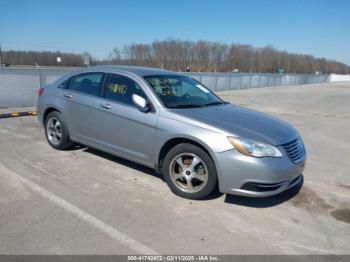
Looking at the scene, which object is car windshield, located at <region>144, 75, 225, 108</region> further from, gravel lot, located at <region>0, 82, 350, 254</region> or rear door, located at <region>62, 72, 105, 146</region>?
gravel lot, located at <region>0, 82, 350, 254</region>

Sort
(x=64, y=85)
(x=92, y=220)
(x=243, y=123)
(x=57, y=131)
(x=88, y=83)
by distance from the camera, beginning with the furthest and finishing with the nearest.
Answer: (x=57, y=131), (x=64, y=85), (x=88, y=83), (x=243, y=123), (x=92, y=220)

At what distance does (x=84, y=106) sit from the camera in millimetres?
5016

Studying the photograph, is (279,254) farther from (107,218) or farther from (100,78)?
(100,78)

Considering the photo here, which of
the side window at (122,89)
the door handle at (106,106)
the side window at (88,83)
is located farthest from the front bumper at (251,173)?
the side window at (88,83)

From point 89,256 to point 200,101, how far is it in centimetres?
275

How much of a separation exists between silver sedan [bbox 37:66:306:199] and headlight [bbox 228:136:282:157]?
11 mm

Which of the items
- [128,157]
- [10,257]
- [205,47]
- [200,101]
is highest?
[205,47]

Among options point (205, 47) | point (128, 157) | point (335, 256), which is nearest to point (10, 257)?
point (128, 157)

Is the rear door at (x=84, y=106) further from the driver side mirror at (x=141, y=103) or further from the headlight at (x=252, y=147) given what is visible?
the headlight at (x=252, y=147)

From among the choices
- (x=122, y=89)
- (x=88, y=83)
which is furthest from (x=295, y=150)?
(x=88, y=83)

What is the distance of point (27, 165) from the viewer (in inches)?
193

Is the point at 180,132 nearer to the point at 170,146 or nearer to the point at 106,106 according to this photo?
the point at 170,146

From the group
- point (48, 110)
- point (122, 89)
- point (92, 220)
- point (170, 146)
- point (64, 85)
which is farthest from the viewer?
point (48, 110)

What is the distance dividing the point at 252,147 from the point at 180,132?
2.86ft
